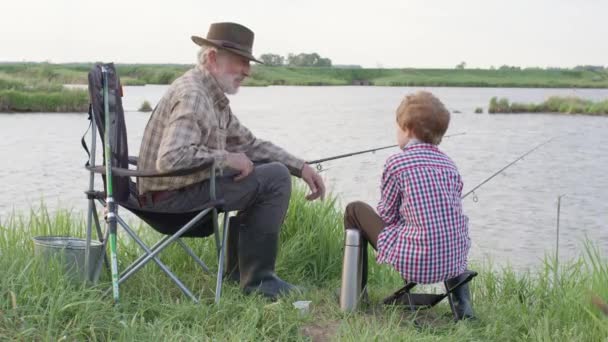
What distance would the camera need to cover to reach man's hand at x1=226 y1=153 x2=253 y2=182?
3.13 meters

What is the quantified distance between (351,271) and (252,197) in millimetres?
489

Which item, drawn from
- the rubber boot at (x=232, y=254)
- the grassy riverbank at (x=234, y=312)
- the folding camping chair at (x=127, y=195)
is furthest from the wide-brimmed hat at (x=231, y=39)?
the grassy riverbank at (x=234, y=312)

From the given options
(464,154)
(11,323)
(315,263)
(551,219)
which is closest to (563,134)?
(464,154)

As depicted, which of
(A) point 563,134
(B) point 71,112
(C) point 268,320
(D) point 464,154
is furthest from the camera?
(B) point 71,112

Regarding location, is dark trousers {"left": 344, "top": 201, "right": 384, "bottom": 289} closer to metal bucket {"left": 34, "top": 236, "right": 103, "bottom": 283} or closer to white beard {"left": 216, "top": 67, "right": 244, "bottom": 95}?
white beard {"left": 216, "top": 67, "right": 244, "bottom": 95}

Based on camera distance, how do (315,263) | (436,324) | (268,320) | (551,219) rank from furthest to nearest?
1. (551,219)
2. (315,263)
3. (436,324)
4. (268,320)

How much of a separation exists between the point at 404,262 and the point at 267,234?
2.04 ft

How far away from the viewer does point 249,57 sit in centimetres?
327

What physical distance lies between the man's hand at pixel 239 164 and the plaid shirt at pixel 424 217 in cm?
53

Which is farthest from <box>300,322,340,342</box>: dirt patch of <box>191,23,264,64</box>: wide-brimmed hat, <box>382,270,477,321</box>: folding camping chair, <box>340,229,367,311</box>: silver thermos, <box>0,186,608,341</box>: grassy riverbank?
<box>191,23,264,64</box>: wide-brimmed hat

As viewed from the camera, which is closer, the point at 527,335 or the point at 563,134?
the point at 527,335

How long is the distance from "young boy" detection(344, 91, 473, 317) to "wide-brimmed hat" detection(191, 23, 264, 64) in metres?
Answer: 0.70

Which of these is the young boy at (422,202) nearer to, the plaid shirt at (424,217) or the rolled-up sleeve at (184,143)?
the plaid shirt at (424,217)

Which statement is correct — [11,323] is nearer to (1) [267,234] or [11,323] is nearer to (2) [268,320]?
(2) [268,320]
